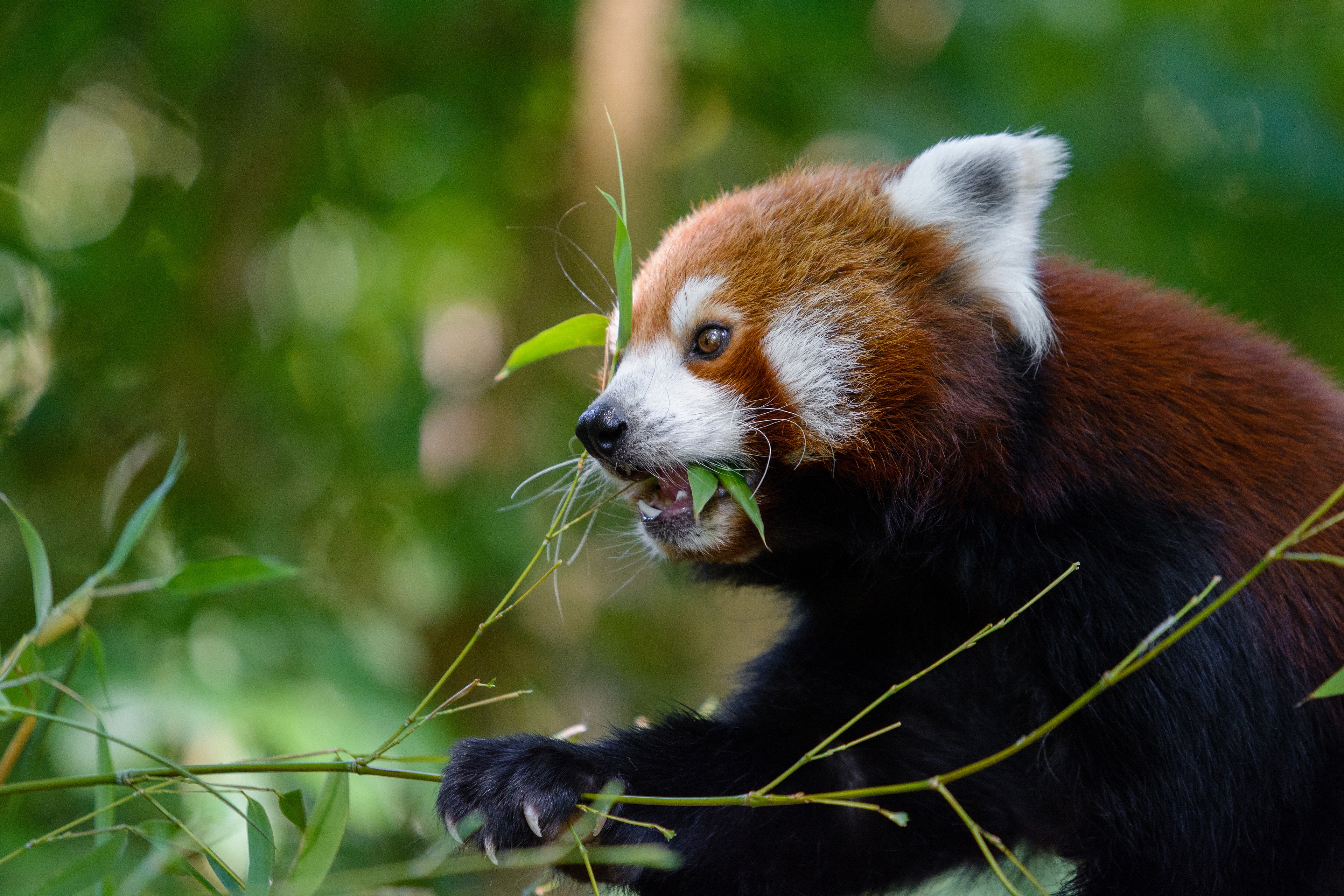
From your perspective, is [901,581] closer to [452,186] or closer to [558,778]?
[558,778]

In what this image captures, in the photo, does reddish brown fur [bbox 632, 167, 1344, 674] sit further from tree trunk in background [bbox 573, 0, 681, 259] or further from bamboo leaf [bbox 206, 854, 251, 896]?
tree trunk in background [bbox 573, 0, 681, 259]

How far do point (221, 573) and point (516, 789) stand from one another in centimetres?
58

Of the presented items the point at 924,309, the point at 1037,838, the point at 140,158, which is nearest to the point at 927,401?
the point at 924,309

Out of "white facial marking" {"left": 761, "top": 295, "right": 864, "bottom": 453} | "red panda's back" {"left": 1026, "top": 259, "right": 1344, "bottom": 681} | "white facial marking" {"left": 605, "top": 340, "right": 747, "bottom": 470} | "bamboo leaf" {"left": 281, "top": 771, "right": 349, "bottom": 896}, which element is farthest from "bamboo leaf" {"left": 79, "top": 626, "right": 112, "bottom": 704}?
"red panda's back" {"left": 1026, "top": 259, "right": 1344, "bottom": 681}

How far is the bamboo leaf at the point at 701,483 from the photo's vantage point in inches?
70.9

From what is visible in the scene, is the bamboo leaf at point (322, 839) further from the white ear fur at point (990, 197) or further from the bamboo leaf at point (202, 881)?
the white ear fur at point (990, 197)

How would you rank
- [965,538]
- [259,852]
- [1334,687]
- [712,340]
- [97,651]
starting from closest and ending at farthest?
[1334,687], [259,852], [97,651], [965,538], [712,340]

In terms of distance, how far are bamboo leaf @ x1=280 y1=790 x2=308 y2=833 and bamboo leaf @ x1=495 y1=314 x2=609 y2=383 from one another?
26.0 inches

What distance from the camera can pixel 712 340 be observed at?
1986mm

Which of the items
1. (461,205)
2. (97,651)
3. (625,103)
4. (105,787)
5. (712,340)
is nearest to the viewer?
(105,787)

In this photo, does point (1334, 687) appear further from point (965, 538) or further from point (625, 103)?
point (625, 103)

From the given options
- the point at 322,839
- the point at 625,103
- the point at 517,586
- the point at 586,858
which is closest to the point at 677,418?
the point at 517,586

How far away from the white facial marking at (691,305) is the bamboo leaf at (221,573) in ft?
2.47

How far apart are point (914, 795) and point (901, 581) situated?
396 millimetres
